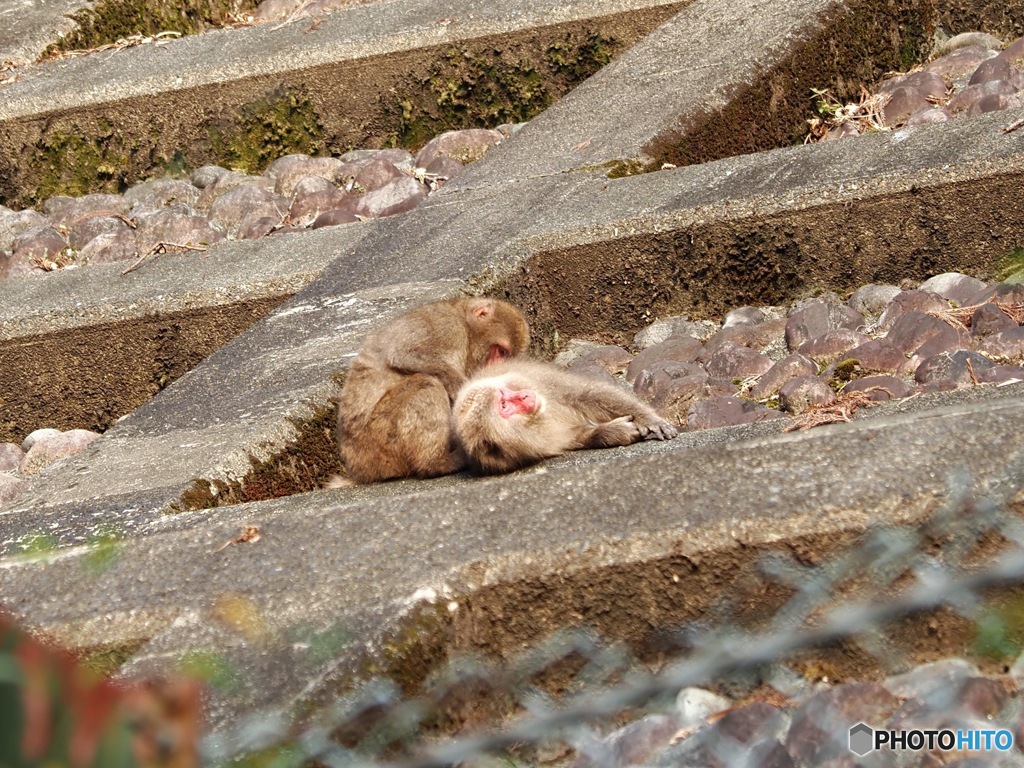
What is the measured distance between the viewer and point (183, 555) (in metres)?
2.88

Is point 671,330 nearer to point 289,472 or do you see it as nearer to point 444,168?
point 289,472

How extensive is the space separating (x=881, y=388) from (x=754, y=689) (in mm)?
1464

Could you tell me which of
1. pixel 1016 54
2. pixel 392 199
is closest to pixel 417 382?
pixel 392 199

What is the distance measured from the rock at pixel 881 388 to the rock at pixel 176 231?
12.4 feet

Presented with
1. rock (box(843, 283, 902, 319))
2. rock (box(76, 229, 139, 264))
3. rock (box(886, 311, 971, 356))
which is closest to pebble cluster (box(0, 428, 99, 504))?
rock (box(76, 229, 139, 264))

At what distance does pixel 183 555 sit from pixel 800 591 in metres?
1.27

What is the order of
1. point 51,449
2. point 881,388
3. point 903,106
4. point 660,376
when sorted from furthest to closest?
point 903,106, point 51,449, point 660,376, point 881,388

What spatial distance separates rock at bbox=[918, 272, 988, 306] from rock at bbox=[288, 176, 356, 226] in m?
2.98

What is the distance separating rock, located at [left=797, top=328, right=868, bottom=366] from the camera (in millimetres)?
4055

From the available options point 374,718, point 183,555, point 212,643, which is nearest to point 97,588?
point 183,555

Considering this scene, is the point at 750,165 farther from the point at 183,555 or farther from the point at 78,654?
the point at 78,654

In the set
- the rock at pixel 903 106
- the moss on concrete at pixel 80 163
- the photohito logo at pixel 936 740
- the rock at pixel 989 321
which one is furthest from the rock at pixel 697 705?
the moss on concrete at pixel 80 163

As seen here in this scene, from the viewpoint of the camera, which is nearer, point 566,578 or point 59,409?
point 566,578

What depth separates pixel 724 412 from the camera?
12.7ft
